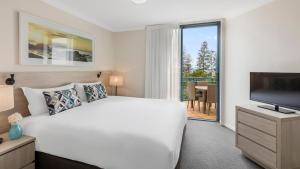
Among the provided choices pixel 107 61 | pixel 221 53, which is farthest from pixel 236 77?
pixel 107 61

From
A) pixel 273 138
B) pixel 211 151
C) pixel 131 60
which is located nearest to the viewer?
pixel 273 138

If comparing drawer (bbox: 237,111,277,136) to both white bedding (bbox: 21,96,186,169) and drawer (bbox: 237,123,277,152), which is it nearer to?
drawer (bbox: 237,123,277,152)

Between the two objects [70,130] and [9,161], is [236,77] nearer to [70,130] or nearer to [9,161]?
[70,130]

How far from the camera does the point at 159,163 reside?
1.36m

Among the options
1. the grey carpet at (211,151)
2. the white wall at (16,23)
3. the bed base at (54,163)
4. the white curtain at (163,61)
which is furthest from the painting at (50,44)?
the grey carpet at (211,151)

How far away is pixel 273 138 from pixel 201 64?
2.97 meters

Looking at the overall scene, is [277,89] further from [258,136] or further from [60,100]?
[60,100]

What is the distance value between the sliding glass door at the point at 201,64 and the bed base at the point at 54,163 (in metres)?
3.01

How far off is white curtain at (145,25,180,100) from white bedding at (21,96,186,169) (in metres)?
2.11

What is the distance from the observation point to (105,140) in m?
1.58

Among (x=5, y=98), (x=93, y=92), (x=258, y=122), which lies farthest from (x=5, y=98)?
(x=258, y=122)

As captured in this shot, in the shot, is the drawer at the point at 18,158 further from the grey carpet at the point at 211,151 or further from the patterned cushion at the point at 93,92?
the grey carpet at the point at 211,151

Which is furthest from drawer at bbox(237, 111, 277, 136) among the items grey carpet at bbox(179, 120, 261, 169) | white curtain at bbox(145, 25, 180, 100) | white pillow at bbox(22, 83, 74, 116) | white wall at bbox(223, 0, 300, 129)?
white pillow at bbox(22, 83, 74, 116)

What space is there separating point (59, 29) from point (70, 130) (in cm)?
207
